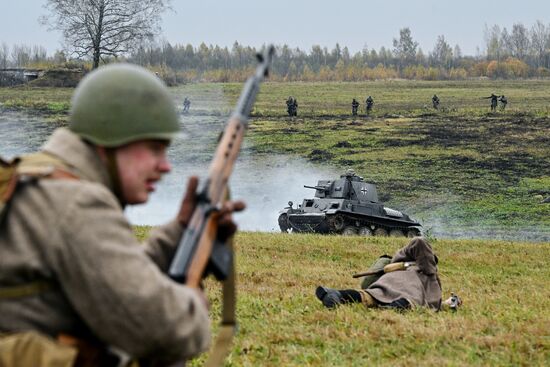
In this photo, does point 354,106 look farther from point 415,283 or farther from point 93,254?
point 93,254

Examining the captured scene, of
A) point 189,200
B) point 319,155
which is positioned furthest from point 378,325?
point 319,155

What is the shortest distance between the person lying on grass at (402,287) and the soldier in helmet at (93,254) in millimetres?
7048

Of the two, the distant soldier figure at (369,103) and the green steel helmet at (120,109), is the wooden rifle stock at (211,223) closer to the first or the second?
the green steel helmet at (120,109)

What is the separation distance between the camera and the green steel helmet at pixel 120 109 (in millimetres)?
3051

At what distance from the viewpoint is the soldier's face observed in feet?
10.2

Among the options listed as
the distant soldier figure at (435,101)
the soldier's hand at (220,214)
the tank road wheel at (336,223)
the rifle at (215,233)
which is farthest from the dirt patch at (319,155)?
the soldier's hand at (220,214)

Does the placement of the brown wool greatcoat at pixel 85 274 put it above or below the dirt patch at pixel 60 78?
above

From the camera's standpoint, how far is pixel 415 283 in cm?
1042

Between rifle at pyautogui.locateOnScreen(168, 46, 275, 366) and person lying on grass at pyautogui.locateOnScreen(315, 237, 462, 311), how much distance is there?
6.49 m

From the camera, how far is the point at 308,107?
2552 inches

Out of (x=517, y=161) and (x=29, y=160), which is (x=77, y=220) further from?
(x=517, y=161)

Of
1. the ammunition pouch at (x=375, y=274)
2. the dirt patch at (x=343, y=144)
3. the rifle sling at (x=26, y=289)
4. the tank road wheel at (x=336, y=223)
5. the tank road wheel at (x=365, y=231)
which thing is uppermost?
the rifle sling at (x=26, y=289)

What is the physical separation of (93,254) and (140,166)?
1.45ft

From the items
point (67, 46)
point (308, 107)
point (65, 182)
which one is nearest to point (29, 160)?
point (65, 182)
